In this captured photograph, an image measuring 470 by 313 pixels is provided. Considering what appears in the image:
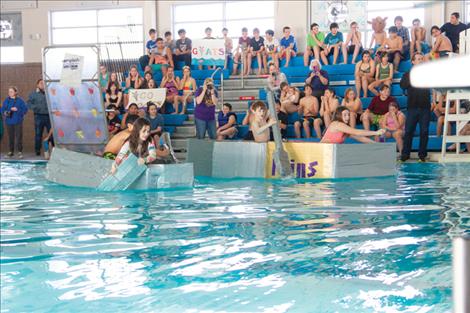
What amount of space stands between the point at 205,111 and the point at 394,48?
5.07 metres

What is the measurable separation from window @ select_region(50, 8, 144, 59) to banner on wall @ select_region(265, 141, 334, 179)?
38.0 feet

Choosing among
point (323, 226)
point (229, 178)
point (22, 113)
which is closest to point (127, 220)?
point (323, 226)

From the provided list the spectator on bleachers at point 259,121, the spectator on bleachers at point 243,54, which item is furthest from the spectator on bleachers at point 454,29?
the spectator on bleachers at point 259,121

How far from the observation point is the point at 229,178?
12258 mm

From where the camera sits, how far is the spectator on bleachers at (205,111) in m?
15.8

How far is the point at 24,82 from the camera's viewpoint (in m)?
23.1

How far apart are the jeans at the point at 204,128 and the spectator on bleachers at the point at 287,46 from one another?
Result: 3.61 metres

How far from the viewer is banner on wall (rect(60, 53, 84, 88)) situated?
49.3 ft

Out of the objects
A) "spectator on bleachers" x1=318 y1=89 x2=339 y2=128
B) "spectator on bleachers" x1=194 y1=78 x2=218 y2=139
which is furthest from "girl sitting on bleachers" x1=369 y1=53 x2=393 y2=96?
"spectator on bleachers" x1=194 y1=78 x2=218 y2=139

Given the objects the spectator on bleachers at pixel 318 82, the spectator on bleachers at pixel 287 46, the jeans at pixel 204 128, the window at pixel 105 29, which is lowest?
the jeans at pixel 204 128

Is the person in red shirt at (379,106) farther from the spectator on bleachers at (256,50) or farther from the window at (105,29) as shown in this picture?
the window at (105,29)

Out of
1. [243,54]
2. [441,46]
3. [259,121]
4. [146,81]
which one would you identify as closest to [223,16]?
[243,54]

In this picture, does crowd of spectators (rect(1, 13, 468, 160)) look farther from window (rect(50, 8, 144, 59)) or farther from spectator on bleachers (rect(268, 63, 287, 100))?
window (rect(50, 8, 144, 59))

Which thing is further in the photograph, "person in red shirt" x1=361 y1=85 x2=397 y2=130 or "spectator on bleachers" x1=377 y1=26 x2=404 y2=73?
"spectator on bleachers" x1=377 y1=26 x2=404 y2=73
